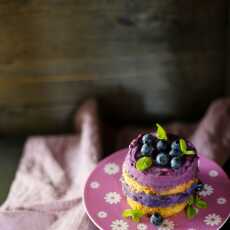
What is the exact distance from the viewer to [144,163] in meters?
0.91

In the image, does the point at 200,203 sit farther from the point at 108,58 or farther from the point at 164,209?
the point at 108,58

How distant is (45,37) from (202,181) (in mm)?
541

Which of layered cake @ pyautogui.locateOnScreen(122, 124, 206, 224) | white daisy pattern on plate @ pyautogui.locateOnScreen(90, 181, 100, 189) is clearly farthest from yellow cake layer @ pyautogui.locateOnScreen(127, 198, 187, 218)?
white daisy pattern on plate @ pyautogui.locateOnScreen(90, 181, 100, 189)

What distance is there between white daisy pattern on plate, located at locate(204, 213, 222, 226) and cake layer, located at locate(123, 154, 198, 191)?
0.08 m

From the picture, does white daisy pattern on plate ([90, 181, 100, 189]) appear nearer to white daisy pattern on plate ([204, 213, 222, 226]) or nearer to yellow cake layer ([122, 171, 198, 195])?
yellow cake layer ([122, 171, 198, 195])

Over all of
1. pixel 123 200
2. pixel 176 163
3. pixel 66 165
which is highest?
pixel 176 163

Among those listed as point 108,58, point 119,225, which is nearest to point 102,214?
point 119,225

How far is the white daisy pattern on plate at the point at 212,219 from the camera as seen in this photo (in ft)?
3.03

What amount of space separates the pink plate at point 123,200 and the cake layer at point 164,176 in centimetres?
7

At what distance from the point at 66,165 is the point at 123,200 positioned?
0.33m

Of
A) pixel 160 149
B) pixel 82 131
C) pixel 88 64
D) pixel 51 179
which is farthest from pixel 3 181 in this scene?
pixel 160 149

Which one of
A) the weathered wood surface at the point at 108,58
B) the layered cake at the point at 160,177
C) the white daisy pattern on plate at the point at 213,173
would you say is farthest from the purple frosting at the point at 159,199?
the weathered wood surface at the point at 108,58

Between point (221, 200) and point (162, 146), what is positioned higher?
point (162, 146)

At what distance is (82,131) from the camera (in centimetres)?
133
